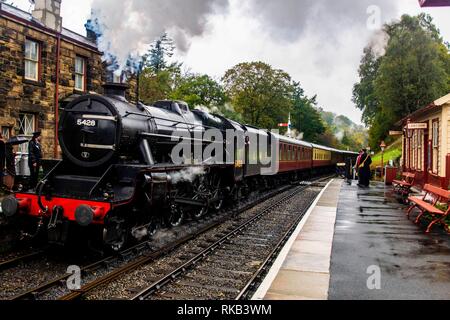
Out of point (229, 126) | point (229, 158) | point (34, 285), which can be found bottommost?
point (34, 285)

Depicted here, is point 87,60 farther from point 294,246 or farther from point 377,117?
point 377,117

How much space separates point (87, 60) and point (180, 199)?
912 cm

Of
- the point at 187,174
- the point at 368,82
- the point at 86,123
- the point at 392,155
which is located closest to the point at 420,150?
the point at 187,174

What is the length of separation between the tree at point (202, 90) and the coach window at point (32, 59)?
21261mm

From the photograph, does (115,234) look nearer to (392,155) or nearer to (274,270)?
(274,270)

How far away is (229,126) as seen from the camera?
40.3 ft

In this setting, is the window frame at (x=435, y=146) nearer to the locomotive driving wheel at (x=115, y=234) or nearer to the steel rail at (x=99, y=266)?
the steel rail at (x=99, y=266)

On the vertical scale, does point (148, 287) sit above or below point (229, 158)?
below

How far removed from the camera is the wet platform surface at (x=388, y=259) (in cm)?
530

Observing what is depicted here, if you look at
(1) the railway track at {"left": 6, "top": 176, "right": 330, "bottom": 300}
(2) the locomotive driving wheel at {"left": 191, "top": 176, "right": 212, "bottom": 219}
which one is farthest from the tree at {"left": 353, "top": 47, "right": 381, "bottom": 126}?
(1) the railway track at {"left": 6, "top": 176, "right": 330, "bottom": 300}

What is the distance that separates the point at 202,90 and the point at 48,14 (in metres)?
24.8

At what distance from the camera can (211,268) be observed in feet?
22.1
